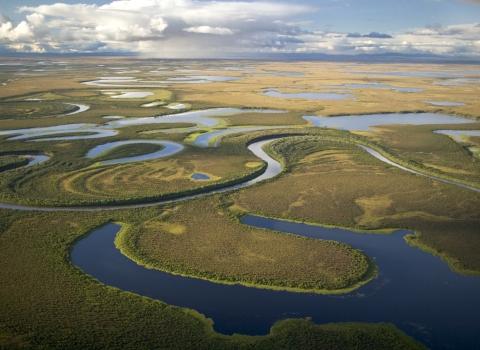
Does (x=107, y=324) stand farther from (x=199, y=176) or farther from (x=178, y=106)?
(x=178, y=106)

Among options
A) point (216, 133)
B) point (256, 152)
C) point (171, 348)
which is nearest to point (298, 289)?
point (171, 348)

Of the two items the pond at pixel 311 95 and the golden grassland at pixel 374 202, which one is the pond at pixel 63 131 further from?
the pond at pixel 311 95

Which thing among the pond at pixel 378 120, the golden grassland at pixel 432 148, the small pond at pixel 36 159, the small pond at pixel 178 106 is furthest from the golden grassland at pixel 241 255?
the small pond at pixel 178 106

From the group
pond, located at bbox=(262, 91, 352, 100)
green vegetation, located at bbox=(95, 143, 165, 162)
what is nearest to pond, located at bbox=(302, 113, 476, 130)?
pond, located at bbox=(262, 91, 352, 100)

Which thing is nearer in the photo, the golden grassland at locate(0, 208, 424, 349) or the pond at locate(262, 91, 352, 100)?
the golden grassland at locate(0, 208, 424, 349)

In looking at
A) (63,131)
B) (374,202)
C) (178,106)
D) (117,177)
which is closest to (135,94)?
(178,106)

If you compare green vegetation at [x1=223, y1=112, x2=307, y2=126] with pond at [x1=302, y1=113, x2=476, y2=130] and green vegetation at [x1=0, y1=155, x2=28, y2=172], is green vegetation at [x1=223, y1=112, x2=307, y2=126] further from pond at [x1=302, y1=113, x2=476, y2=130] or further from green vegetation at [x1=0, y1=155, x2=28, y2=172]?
green vegetation at [x1=0, y1=155, x2=28, y2=172]

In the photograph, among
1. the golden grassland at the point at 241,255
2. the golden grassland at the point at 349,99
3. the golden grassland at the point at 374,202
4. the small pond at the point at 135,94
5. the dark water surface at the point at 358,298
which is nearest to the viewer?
the dark water surface at the point at 358,298
